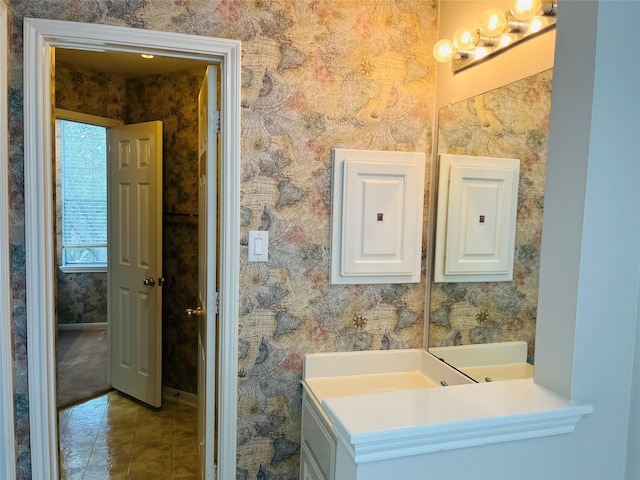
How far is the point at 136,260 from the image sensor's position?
318 centimetres

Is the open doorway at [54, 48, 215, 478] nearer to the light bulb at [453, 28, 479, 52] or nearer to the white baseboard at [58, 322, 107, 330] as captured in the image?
the white baseboard at [58, 322, 107, 330]

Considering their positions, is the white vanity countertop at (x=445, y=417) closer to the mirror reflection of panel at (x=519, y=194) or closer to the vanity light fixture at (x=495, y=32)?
the mirror reflection of panel at (x=519, y=194)

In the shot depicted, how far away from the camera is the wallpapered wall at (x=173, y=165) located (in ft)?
10.7

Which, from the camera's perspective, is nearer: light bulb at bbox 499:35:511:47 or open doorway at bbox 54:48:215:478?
light bulb at bbox 499:35:511:47

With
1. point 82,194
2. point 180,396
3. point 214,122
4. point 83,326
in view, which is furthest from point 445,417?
point 83,326

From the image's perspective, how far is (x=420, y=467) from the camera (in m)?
0.94

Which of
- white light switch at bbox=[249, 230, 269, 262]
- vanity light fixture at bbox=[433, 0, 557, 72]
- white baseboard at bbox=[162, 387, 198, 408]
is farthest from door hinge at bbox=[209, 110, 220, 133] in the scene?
white baseboard at bbox=[162, 387, 198, 408]

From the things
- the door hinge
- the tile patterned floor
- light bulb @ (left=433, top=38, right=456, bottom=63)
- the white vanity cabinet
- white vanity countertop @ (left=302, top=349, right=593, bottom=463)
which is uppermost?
light bulb @ (left=433, top=38, right=456, bottom=63)

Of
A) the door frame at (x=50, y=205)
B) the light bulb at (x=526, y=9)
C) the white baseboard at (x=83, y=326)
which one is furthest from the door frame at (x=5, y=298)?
the white baseboard at (x=83, y=326)

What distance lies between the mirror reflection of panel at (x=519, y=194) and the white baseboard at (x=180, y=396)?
6.97 feet

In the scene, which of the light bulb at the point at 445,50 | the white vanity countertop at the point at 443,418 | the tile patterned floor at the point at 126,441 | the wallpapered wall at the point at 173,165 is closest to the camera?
the white vanity countertop at the point at 443,418

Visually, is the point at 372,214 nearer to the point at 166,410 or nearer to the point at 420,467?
the point at 420,467

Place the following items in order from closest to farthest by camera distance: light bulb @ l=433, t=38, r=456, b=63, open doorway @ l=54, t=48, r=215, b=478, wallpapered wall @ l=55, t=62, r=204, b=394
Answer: light bulb @ l=433, t=38, r=456, b=63, open doorway @ l=54, t=48, r=215, b=478, wallpapered wall @ l=55, t=62, r=204, b=394

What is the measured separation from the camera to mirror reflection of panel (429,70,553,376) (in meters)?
1.44
